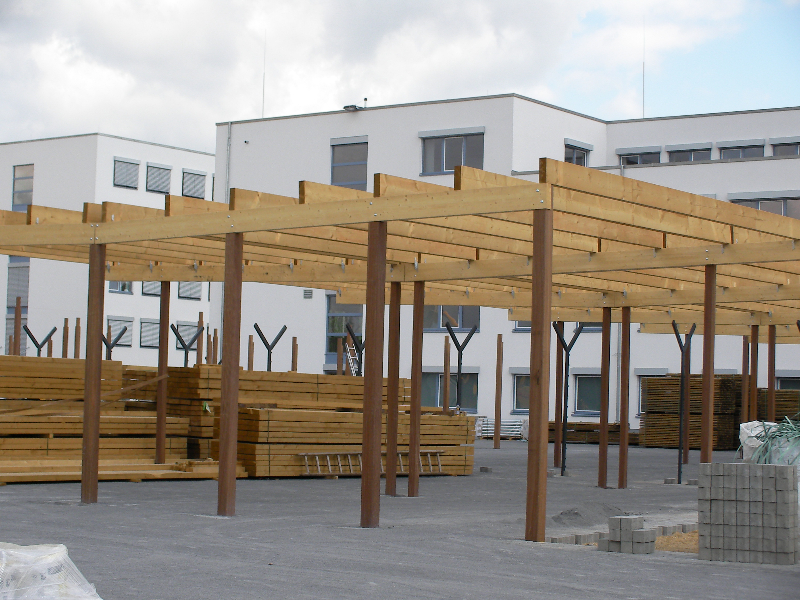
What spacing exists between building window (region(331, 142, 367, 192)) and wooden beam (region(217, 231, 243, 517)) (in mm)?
26581

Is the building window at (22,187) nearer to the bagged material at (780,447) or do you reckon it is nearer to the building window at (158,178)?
the building window at (158,178)

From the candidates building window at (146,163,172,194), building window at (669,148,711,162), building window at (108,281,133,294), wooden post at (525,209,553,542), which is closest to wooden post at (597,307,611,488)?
wooden post at (525,209,553,542)

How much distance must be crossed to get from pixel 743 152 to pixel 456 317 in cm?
1161

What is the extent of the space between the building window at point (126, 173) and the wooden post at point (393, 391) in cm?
3809

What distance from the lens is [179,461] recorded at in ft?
60.3

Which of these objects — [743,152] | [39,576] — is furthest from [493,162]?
[39,576]

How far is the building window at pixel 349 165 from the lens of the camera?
38.8 m

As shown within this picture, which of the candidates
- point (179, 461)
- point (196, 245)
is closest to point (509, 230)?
point (196, 245)

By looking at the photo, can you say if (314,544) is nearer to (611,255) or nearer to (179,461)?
(611,255)

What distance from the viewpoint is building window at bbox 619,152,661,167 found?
39.8 m

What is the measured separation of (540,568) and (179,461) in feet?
34.9

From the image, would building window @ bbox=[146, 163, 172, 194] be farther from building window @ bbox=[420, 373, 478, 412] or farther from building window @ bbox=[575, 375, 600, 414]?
building window @ bbox=[575, 375, 600, 414]

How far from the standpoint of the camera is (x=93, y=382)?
13.8m

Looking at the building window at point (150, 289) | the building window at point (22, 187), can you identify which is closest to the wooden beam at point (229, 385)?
the building window at point (150, 289)
